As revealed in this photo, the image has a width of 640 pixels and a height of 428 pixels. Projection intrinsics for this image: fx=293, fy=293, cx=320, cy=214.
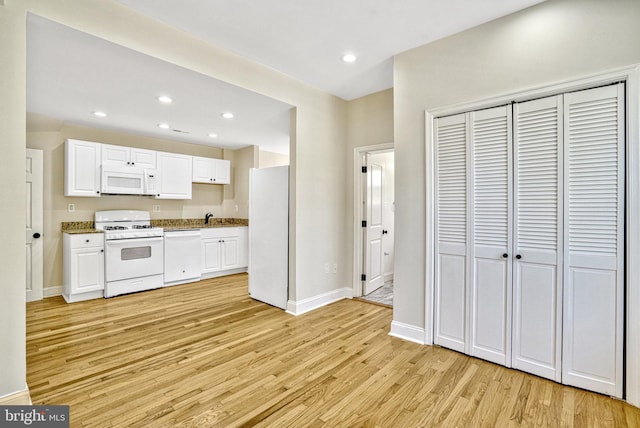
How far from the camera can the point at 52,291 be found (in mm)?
4219

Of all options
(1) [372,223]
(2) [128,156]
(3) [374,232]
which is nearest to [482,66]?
(1) [372,223]

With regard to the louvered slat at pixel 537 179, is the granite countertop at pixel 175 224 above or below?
below

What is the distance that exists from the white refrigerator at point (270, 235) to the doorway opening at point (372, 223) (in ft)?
3.45

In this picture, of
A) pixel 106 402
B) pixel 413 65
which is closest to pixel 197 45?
pixel 413 65

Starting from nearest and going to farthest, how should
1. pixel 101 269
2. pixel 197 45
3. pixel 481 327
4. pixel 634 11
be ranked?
pixel 634 11, pixel 481 327, pixel 197 45, pixel 101 269

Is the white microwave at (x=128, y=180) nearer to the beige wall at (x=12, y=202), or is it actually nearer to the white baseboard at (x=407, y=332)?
the beige wall at (x=12, y=202)

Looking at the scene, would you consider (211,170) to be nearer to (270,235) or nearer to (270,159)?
(270,159)

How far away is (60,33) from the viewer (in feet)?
6.86

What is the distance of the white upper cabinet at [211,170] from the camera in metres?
5.54

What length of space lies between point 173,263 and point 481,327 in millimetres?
4464

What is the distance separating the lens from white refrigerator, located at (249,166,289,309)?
3711 millimetres

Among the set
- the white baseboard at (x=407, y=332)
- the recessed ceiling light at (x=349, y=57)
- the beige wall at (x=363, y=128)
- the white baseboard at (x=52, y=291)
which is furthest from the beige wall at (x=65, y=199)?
the white baseboard at (x=407, y=332)

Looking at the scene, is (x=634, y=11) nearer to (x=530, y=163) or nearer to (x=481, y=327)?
(x=530, y=163)

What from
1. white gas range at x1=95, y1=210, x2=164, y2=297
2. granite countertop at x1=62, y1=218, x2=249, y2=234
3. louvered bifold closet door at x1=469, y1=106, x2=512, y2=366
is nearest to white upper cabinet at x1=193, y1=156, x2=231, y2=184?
granite countertop at x1=62, y1=218, x2=249, y2=234
